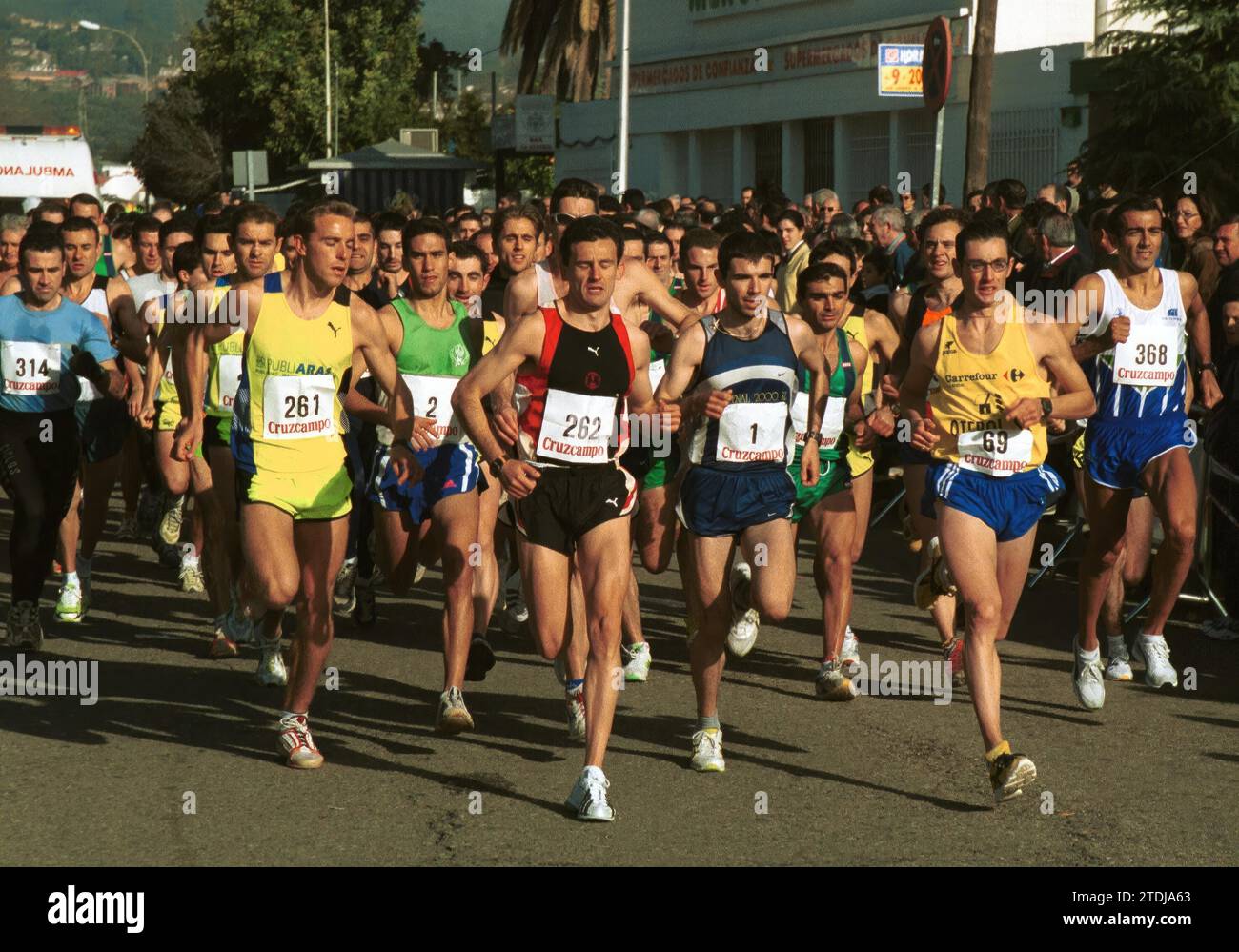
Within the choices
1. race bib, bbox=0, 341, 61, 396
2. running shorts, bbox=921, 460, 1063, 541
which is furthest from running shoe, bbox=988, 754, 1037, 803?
race bib, bbox=0, 341, 61, 396

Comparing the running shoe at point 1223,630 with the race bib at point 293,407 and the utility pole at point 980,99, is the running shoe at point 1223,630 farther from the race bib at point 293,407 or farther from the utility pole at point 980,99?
the utility pole at point 980,99

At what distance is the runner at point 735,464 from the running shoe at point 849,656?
1666 mm

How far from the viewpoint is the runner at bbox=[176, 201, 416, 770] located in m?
7.30

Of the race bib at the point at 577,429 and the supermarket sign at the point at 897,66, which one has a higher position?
the supermarket sign at the point at 897,66

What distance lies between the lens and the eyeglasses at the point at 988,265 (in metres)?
7.34

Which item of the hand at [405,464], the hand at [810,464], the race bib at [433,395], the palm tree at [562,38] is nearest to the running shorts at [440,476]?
the race bib at [433,395]

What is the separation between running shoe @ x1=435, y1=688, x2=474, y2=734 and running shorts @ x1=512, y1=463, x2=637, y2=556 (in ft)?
3.60

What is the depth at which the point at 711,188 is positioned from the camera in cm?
4416

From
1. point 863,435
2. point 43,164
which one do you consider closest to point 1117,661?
point 863,435

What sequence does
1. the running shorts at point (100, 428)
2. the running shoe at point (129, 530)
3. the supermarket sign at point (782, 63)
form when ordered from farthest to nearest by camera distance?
the supermarket sign at point (782, 63)
the running shoe at point (129, 530)
the running shorts at point (100, 428)

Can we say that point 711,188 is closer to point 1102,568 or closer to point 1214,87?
point 1214,87

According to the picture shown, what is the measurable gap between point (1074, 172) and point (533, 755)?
16059 millimetres

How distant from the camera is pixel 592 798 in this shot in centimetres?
658

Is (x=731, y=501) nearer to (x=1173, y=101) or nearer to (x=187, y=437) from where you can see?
(x=187, y=437)
